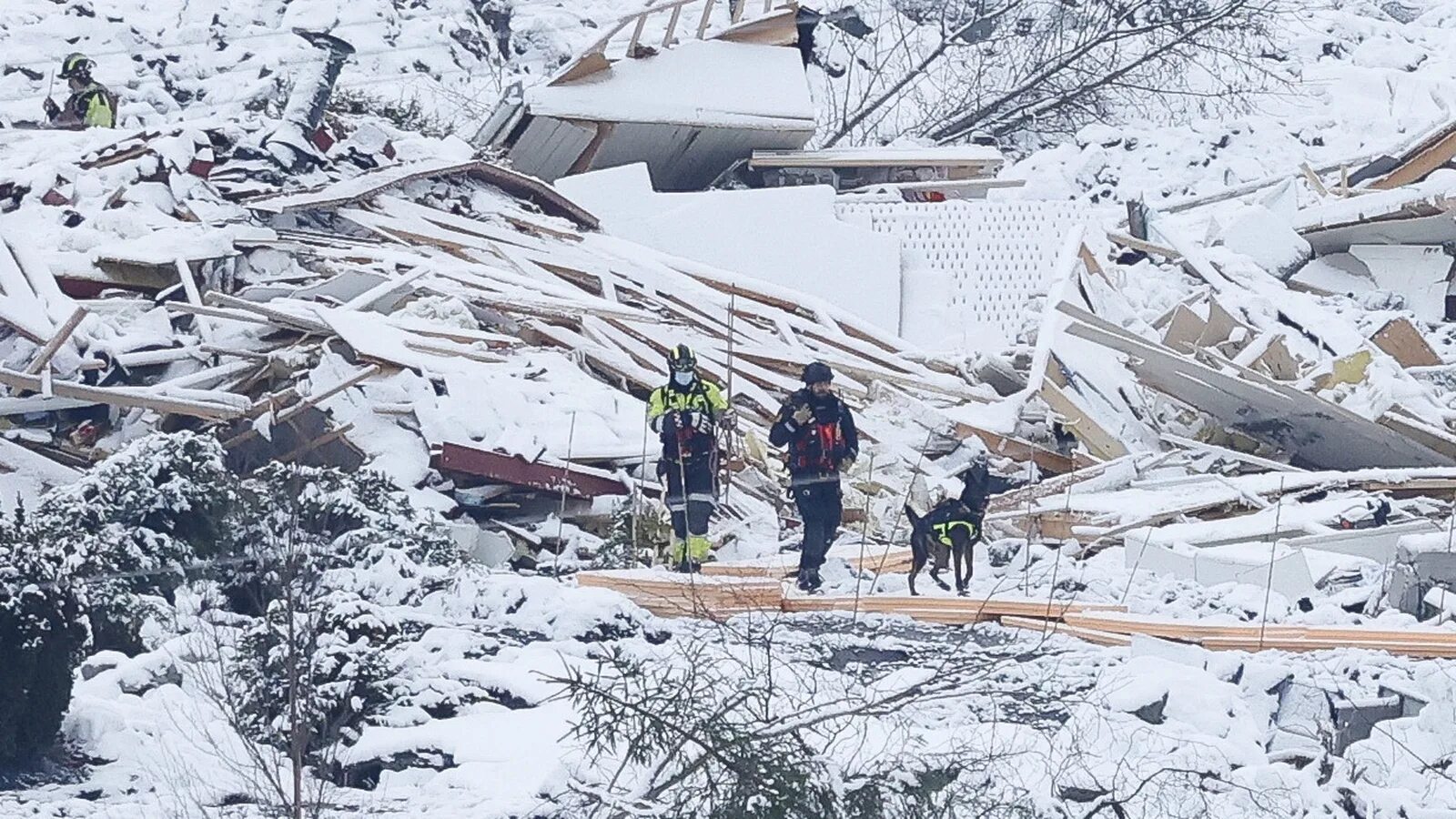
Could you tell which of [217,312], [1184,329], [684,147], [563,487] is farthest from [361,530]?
[684,147]

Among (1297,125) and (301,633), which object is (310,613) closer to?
(301,633)

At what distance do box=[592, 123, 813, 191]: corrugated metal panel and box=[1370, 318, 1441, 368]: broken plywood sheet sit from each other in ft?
17.5

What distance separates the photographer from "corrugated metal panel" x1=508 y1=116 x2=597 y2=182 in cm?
1708

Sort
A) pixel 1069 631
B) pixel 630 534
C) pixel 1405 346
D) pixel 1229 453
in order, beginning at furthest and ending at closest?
pixel 1405 346
pixel 1229 453
pixel 630 534
pixel 1069 631

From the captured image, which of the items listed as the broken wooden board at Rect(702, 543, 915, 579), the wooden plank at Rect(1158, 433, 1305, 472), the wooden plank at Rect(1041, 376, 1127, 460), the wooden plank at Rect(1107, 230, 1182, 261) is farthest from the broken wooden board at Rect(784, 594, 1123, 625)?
the wooden plank at Rect(1107, 230, 1182, 261)

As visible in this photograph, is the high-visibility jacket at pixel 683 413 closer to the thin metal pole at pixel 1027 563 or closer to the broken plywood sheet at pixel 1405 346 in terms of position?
the thin metal pole at pixel 1027 563

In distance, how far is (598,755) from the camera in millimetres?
5484

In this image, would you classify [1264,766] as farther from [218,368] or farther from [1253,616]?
[218,368]

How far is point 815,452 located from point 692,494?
70 centimetres

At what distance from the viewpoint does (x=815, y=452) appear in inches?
367

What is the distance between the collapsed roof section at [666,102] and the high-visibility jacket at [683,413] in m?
7.65

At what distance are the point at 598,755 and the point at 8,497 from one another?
6.58 metres

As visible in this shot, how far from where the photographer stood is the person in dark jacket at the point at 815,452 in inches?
364

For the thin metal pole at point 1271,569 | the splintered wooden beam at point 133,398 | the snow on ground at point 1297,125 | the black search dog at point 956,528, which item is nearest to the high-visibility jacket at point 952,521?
the black search dog at point 956,528
